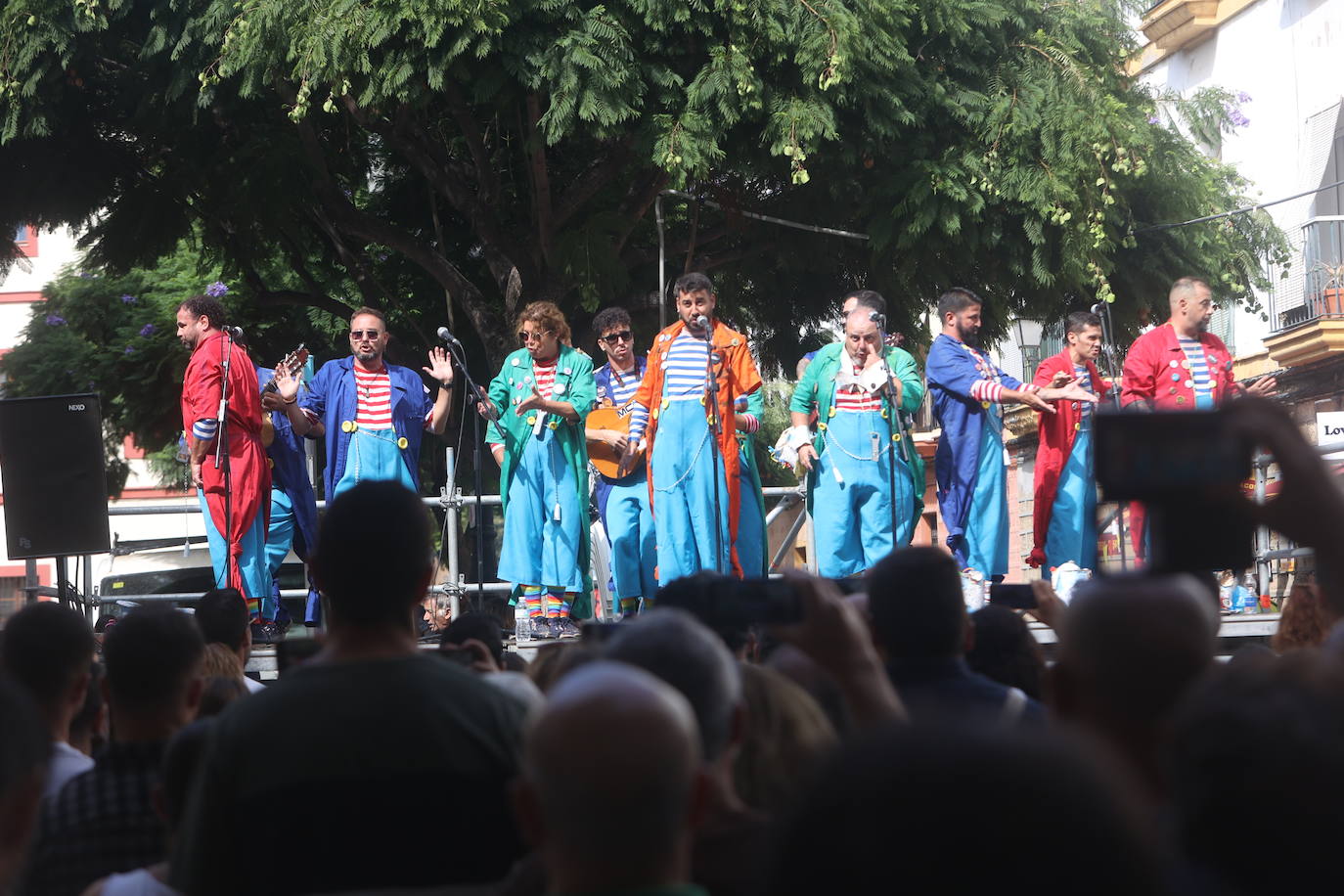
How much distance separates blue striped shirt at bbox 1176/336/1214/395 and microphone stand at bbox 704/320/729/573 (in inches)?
112

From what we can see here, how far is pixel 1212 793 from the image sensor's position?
1.48m

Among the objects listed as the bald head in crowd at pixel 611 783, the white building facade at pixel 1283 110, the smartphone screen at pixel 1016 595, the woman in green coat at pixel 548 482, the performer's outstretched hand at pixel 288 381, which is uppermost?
the white building facade at pixel 1283 110

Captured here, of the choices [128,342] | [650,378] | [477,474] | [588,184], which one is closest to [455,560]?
[477,474]

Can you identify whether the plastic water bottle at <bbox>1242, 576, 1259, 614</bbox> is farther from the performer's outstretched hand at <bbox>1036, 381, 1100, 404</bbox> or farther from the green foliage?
the green foliage

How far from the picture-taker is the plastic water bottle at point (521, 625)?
966cm

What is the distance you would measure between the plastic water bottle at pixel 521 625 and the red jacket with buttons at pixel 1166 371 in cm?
386

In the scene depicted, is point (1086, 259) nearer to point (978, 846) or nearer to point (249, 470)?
point (249, 470)

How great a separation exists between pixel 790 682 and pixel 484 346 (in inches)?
469

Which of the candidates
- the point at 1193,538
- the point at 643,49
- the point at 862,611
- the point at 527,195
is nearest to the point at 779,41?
the point at 643,49

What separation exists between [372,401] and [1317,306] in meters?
12.1

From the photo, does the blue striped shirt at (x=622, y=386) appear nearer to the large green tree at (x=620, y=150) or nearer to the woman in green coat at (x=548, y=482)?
the woman in green coat at (x=548, y=482)

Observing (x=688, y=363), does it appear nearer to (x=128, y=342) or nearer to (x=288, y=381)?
(x=288, y=381)

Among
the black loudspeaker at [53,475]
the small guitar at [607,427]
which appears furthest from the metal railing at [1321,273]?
the black loudspeaker at [53,475]

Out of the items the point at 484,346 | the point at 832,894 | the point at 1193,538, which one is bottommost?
the point at 832,894
